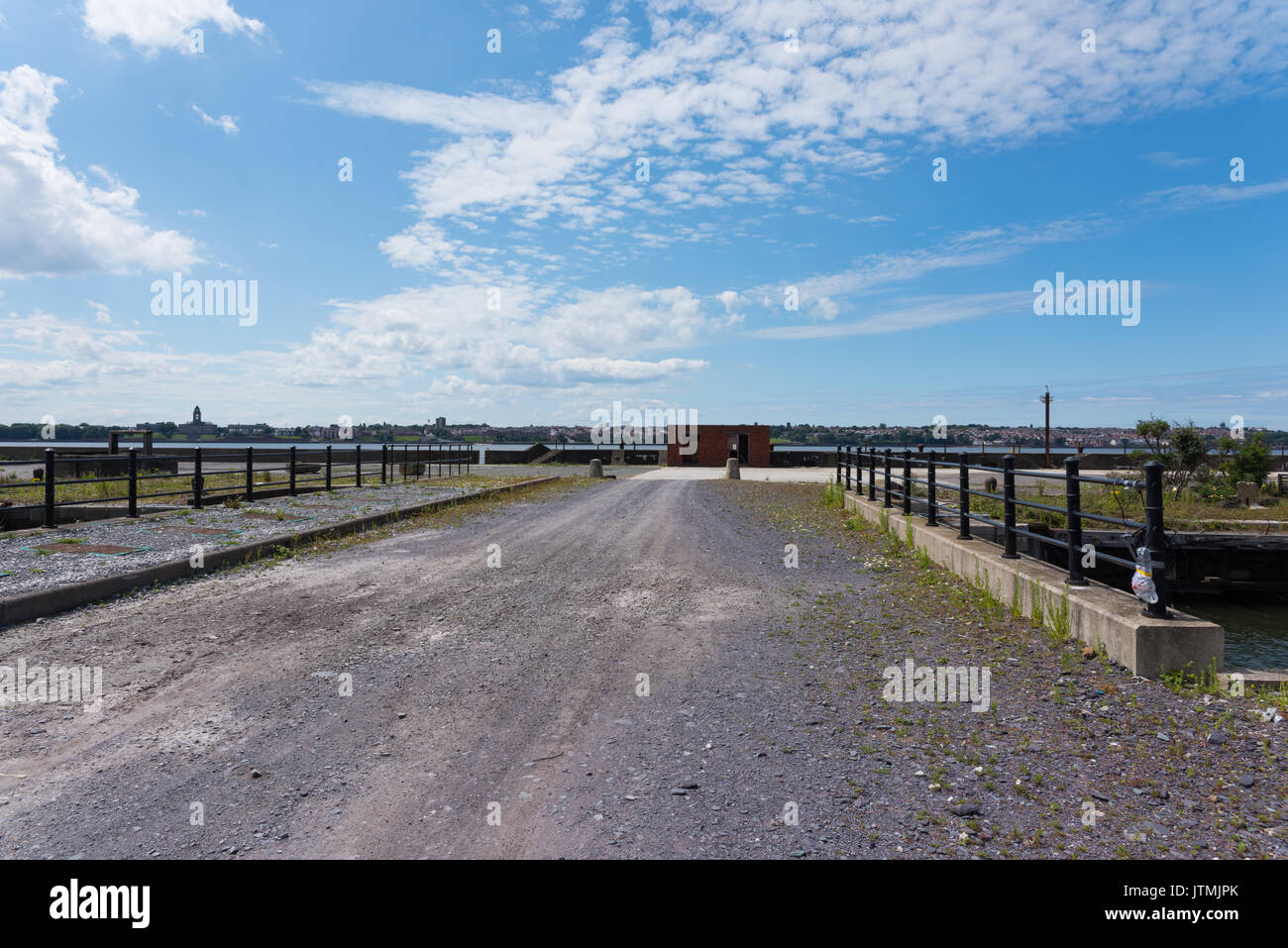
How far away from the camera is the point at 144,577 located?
8.44 metres

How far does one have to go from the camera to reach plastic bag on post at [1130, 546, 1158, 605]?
5.17m

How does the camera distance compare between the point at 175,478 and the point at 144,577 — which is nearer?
the point at 144,577

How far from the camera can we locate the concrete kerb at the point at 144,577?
22.9 ft

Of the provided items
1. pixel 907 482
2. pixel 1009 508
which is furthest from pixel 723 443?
pixel 1009 508

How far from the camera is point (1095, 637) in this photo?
566 centimetres

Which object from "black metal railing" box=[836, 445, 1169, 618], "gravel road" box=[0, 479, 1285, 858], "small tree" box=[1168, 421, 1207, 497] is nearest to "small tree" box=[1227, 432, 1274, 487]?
"small tree" box=[1168, 421, 1207, 497]

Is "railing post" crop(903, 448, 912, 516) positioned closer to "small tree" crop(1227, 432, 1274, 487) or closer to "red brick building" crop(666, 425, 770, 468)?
"small tree" crop(1227, 432, 1274, 487)

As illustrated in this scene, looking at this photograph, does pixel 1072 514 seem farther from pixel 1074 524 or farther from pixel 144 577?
pixel 144 577

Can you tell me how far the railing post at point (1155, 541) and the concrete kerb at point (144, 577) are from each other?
9.58 m

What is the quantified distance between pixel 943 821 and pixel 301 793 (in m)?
2.99

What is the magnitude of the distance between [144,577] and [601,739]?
22.7 ft

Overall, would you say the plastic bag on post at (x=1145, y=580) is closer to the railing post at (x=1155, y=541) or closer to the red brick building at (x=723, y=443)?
the railing post at (x=1155, y=541)

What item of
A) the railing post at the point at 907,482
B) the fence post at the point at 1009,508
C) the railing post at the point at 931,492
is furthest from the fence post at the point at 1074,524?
the railing post at the point at 907,482
